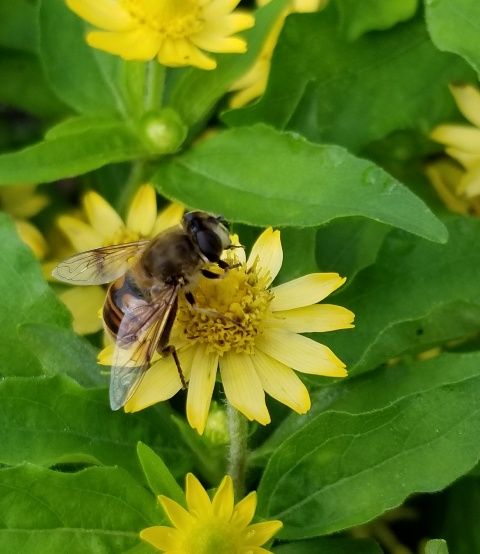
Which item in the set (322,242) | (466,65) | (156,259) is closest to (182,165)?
(322,242)

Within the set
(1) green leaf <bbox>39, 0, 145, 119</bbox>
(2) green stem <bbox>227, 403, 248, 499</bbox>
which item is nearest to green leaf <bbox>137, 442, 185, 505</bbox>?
(2) green stem <bbox>227, 403, 248, 499</bbox>

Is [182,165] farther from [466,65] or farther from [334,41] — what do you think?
[466,65]

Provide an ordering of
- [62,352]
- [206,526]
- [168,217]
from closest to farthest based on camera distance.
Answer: [206,526], [62,352], [168,217]

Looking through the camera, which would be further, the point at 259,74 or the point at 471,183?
the point at 259,74

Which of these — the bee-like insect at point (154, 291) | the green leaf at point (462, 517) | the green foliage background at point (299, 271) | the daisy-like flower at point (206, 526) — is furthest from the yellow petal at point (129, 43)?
the green leaf at point (462, 517)

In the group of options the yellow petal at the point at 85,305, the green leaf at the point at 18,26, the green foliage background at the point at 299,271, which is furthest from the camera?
the green leaf at the point at 18,26

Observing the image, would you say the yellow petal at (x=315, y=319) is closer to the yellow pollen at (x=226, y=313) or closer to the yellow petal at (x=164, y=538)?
the yellow pollen at (x=226, y=313)

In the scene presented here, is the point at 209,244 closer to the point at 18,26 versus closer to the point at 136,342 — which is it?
the point at 136,342

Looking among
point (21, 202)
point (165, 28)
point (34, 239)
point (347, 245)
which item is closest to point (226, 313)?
point (347, 245)
